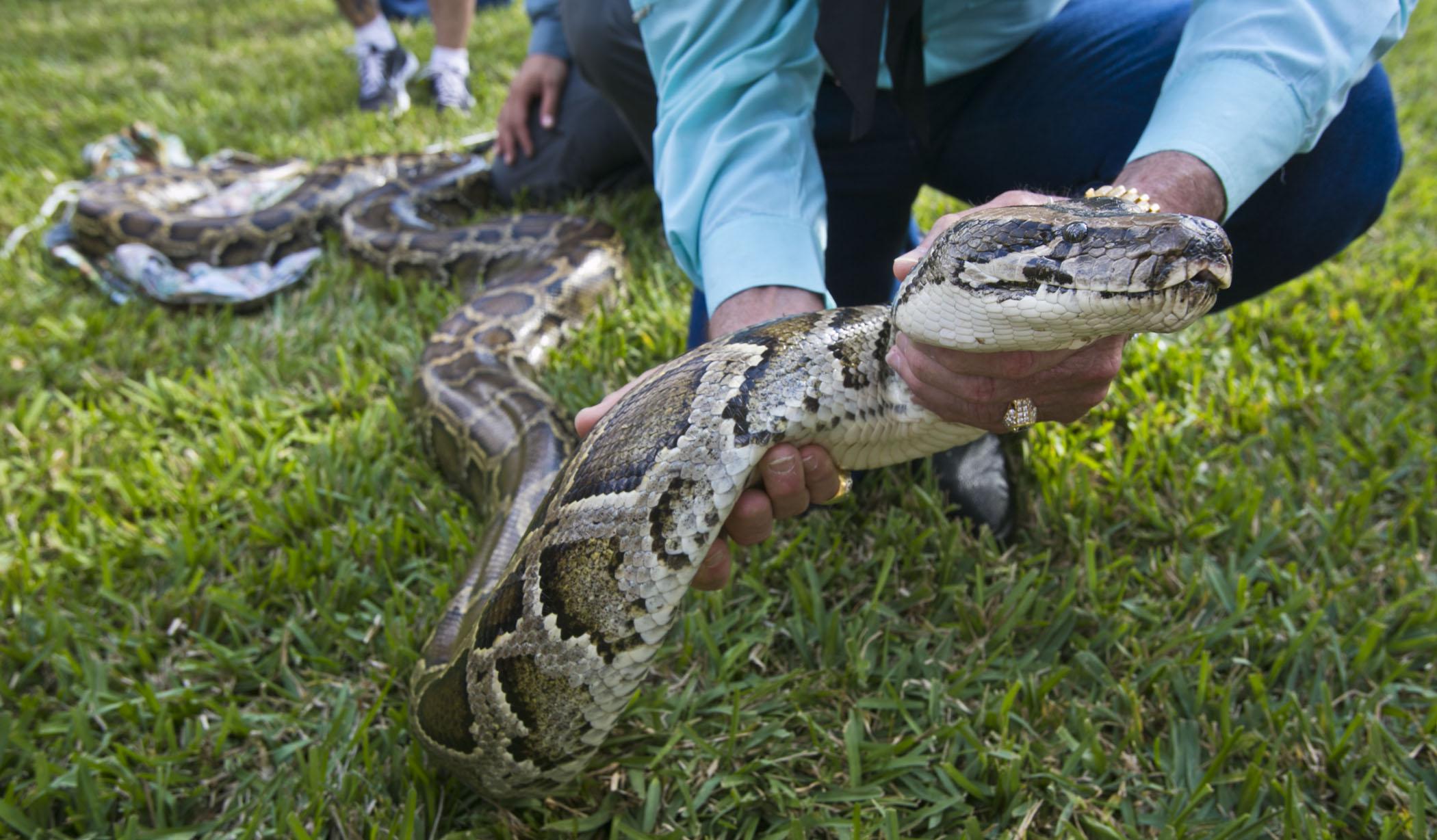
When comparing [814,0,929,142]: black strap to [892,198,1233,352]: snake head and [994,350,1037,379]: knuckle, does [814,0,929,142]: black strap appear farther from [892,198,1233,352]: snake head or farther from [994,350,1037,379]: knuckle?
[994,350,1037,379]: knuckle

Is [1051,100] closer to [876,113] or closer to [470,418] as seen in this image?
[876,113]

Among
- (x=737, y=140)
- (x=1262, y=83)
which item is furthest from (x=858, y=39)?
(x=1262, y=83)

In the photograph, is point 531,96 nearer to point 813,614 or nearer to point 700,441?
point 813,614

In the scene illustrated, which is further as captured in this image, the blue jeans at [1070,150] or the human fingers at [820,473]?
the blue jeans at [1070,150]

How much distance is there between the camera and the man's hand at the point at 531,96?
5344 millimetres

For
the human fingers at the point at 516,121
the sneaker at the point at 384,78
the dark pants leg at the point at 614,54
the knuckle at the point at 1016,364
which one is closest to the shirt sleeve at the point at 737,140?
the dark pants leg at the point at 614,54

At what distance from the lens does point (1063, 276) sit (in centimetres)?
163

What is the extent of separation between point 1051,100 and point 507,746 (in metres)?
2.73

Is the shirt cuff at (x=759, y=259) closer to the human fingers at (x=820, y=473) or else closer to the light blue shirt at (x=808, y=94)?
the light blue shirt at (x=808, y=94)

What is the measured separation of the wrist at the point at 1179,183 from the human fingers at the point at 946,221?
339 millimetres

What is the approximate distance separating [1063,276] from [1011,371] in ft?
0.91

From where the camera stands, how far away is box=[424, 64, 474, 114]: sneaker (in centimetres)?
735

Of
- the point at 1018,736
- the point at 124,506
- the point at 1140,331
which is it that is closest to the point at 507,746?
the point at 1018,736

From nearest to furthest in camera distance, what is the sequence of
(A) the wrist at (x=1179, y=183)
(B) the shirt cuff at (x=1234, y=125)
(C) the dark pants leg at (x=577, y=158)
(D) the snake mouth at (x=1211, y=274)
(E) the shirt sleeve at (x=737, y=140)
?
(D) the snake mouth at (x=1211, y=274) → (A) the wrist at (x=1179, y=183) → (B) the shirt cuff at (x=1234, y=125) → (E) the shirt sleeve at (x=737, y=140) → (C) the dark pants leg at (x=577, y=158)
